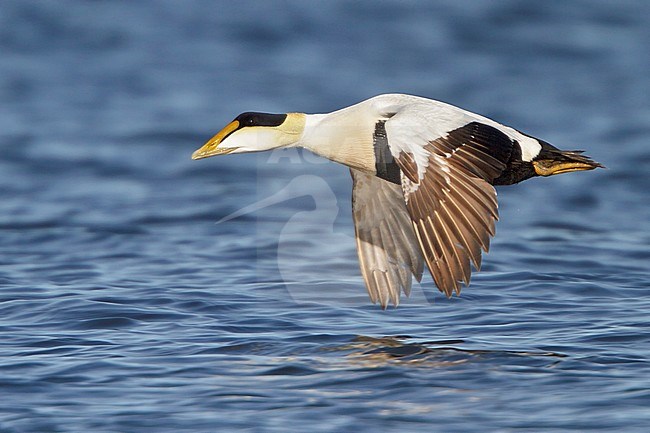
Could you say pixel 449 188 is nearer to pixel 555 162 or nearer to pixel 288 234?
pixel 555 162

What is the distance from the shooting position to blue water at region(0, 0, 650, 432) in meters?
5.76

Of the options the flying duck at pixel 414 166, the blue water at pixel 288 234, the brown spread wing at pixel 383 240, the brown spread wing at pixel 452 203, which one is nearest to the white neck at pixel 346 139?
the flying duck at pixel 414 166

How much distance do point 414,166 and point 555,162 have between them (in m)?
1.27

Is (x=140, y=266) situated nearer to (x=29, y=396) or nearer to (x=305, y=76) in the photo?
(x=29, y=396)

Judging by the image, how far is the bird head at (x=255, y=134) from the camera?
688 cm

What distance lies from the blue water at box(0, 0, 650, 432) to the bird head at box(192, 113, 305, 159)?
1.01m

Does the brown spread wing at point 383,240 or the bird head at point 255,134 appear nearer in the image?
the bird head at point 255,134

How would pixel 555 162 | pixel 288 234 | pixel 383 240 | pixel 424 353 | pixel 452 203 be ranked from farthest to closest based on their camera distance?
pixel 288 234 < pixel 383 240 < pixel 555 162 < pixel 424 353 < pixel 452 203

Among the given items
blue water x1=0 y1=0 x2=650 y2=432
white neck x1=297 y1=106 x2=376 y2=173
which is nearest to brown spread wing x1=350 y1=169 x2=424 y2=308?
blue water x1=0 y1=0 x2=650 y2=432

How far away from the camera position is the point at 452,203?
236 inches

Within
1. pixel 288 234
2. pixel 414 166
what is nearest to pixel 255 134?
pixel 414 166

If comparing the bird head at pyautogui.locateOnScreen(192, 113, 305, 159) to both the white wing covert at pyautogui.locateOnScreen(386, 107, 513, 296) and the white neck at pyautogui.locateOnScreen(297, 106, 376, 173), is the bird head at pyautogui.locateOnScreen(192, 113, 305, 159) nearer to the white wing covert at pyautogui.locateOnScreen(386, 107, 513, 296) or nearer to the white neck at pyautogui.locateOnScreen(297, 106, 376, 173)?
the white neck at pyautogui.locateOnScreen(297, 106, 376, 173)

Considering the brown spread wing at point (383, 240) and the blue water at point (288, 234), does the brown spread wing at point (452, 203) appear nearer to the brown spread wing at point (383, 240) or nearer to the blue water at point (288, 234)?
the blue water at point (288, 234)

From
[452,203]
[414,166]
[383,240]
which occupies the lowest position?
[383,240]
